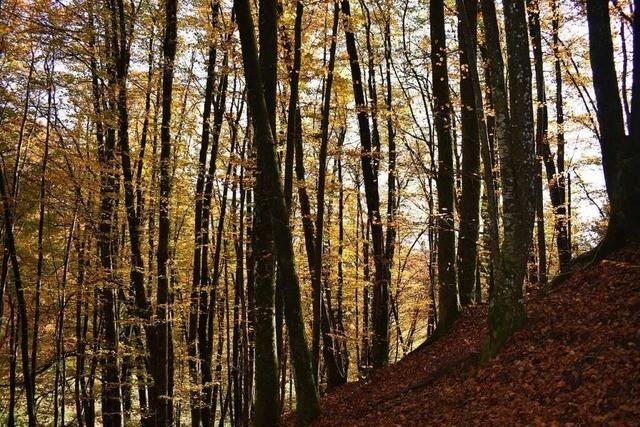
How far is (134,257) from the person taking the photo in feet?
42.9

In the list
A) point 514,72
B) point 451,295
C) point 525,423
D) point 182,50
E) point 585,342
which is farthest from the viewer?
point 182,50

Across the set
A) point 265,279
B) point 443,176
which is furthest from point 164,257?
point 443,176

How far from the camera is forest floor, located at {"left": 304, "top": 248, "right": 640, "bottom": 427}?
564cm

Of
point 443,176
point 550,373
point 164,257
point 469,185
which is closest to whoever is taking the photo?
point 550,373

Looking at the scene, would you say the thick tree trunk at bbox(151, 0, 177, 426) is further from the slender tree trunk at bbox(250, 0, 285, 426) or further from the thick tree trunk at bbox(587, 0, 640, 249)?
the thick tree trunk at bbox(587, 0, 640, 249)

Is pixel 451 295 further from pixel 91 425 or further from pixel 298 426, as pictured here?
pixel 91 425

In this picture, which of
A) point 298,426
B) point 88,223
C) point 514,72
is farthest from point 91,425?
point 514,72

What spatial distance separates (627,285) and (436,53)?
25.9ft

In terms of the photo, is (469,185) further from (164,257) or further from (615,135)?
(164,257)

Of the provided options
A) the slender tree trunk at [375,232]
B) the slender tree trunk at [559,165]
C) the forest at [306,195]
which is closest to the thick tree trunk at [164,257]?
the forest at [306,195]

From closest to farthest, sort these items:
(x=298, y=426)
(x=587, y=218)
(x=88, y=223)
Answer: (x=298, y=426), (x=88, y=223), (x=587, y=218)

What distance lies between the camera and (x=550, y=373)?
674 centimetres

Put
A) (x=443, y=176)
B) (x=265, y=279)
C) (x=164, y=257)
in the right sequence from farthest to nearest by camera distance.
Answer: (x=443, y=176) < (x=164, y=257) < (x=265, y=279)

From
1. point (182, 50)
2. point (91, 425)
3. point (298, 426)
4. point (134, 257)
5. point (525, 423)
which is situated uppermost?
point (182, 50)
